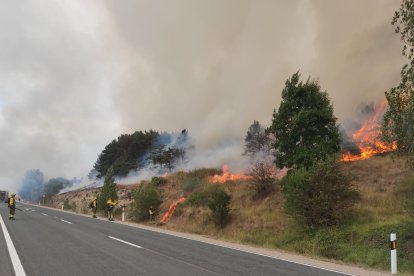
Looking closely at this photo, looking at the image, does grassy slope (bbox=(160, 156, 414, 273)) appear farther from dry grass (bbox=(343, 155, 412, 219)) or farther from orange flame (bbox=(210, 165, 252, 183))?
orange flame (bbox=(210, 165, 252, 183))

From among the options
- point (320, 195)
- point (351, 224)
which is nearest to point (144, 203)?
point (320, 195)

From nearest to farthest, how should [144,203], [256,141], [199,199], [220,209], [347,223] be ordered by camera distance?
[347,223], [220,209], [199,199], [144,203], [256,141]

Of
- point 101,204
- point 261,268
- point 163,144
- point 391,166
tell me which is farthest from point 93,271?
point 163,144

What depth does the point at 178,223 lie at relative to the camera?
2838 cm

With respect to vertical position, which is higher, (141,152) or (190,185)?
(141,152)

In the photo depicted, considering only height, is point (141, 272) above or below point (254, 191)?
below

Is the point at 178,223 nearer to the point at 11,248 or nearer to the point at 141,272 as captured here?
the point at 11,248

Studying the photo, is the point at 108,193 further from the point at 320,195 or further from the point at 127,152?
the point at 127,152

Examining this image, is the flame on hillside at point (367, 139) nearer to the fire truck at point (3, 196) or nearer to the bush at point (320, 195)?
the bush at point (320, 195)

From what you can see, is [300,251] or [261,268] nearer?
[261,268]

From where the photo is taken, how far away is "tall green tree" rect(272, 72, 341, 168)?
24359mm

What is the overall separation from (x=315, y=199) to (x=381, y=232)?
326 centimetres

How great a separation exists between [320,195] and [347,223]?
66.8 inches

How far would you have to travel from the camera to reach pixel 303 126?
24.9m
